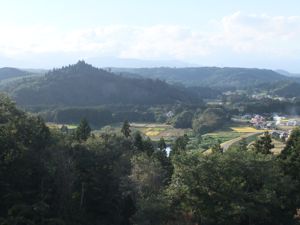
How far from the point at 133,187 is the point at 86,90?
8734 cm

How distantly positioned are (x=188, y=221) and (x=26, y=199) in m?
7.16

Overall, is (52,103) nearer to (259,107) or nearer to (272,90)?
(259,107)

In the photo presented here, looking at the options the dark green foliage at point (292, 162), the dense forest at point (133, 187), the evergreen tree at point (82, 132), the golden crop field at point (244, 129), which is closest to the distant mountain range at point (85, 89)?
the golden crop field at point (244, 129)

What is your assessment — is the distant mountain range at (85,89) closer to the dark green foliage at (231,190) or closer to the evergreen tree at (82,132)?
the evergreen tree at (82,132)

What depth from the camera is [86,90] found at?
107m

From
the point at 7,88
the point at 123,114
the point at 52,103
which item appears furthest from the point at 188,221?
the point at 7,88

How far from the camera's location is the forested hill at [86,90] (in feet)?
318

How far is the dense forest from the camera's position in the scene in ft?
61.7

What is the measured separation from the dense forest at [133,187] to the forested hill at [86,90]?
71986 mm

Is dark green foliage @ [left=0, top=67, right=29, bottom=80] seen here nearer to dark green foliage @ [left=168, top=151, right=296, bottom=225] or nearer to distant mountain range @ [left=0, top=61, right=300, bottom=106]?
distant mountain range @ [left=0, top=61, right=300, bottom=106]

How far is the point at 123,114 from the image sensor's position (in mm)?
86938

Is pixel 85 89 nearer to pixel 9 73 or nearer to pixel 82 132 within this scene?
pixel 9 73

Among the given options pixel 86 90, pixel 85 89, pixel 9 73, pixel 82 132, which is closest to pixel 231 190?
pixel 82 132

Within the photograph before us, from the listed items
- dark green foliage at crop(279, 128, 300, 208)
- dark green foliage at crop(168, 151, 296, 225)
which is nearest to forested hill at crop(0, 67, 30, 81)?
dark green foliage at crop(279, 128, 300, 208)
